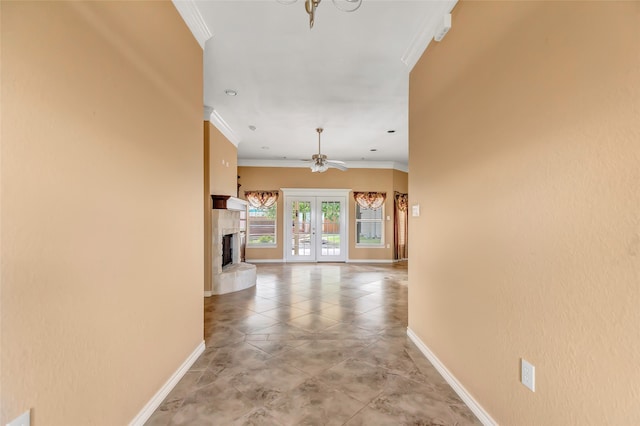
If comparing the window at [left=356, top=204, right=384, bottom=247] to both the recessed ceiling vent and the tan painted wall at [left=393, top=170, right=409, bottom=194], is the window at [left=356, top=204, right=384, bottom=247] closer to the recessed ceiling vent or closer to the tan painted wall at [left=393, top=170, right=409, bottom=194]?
the tan painted wall at [left=393, top=170, right=409, bottom=194]

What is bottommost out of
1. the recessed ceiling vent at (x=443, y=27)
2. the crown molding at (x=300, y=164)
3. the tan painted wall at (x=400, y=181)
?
the tan painted wall at (x=400, y=181)

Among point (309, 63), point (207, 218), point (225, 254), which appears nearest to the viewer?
point (309, 63)

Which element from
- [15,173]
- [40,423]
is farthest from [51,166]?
Answer: [40,423]

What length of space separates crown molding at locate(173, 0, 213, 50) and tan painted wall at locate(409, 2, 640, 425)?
2053mm

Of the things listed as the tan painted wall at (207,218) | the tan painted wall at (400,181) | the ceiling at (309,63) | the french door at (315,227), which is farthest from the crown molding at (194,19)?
the tan painted wall at (400,181)

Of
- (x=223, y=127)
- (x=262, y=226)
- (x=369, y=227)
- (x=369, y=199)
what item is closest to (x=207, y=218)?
(x=223, y=127)

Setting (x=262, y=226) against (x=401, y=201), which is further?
(x=401, y=201)

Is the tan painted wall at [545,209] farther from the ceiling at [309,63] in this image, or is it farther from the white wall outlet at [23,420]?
the white wall outlet at [23,420]

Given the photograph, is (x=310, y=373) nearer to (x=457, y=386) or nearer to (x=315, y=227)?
(x=457, y=386)

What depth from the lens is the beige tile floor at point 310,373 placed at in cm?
185

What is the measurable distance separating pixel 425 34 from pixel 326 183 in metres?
6.05

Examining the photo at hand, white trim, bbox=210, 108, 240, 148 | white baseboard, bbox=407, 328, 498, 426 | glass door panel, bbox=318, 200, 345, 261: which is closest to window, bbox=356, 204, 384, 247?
glass door panel, bbox=318, 200, 345, 261

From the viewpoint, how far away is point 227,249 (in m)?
5.64

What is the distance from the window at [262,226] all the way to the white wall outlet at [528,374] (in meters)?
7.38
